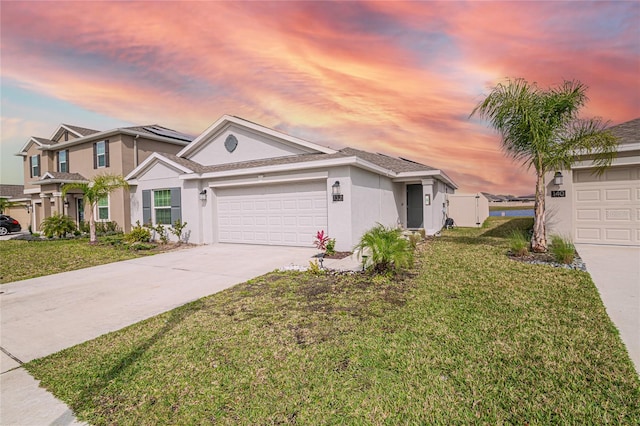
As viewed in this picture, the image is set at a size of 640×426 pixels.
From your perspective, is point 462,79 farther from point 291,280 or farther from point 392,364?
point 392,364

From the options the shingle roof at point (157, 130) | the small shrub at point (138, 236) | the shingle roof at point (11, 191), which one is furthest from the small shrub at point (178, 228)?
the shingle roof at point (11, 191)

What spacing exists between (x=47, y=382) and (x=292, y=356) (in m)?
2.65

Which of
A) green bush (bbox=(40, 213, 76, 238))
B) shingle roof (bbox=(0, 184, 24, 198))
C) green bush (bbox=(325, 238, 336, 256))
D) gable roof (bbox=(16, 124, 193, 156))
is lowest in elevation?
green bush (bbox=(325, 238, 336, 256))

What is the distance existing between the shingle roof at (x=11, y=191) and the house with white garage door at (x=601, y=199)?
43803 mm

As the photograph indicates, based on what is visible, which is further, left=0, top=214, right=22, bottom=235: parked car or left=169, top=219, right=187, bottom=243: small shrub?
left=0, top=214, right=22, bottom=235: parked car

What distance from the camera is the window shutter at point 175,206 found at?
14.0 metres

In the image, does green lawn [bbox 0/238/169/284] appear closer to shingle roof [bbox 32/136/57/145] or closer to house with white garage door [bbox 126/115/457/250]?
house with white garage door [bbox 126/115/457/250]

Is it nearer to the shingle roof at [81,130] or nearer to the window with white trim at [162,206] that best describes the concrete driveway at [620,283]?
the window with white trim at [162,206]

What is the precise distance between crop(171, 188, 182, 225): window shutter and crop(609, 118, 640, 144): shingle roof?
16.3 metres

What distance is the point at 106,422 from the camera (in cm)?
269

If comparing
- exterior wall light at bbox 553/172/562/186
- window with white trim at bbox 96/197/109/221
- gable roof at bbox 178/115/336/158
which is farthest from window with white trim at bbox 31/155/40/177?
exterior wall light at bbox 553/172/562/186

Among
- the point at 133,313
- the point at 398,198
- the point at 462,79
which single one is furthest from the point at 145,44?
the point at 398,198

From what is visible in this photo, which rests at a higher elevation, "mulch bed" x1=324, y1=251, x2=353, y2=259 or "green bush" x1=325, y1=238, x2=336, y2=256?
"green bush" x1=325, y1=238, x2=336, y2=256

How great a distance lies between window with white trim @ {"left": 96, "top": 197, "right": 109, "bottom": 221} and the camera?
18016mm
